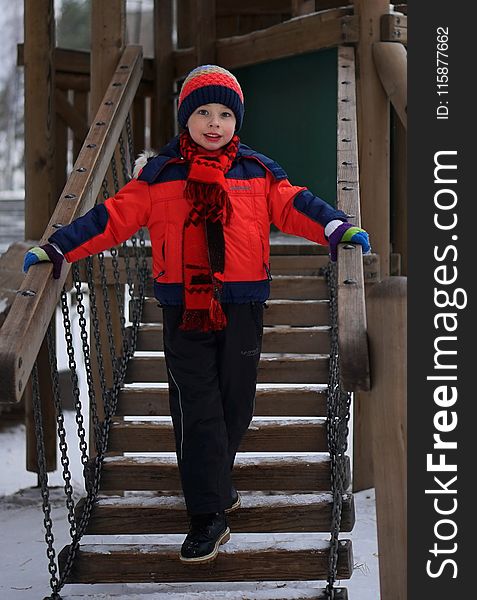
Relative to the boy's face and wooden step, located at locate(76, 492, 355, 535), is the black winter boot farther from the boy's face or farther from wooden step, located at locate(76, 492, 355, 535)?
the boy's face

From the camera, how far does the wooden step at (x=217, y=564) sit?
295cm

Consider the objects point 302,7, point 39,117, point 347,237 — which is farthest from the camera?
point 302,7

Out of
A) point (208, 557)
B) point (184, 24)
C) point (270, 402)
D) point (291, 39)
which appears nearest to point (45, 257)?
point (208, 557)

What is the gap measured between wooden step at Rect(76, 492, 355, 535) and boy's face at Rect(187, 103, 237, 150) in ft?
3.78

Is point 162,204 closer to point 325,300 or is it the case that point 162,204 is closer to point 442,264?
point 442,264

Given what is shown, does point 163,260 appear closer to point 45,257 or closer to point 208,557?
point 45,257

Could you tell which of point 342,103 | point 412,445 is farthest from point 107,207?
Answer: point 342,103

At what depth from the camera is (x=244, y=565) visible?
2.95 m

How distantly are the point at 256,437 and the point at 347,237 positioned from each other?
1150 millimetres

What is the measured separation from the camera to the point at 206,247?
2861 mm

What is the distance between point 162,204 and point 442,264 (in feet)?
2.87

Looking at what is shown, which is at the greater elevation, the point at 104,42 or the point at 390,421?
the point at 104,42

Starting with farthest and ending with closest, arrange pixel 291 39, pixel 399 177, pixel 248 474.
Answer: pixel 399 177
pixel 291 39
pixel 248 474

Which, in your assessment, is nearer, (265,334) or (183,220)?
(183,220)
